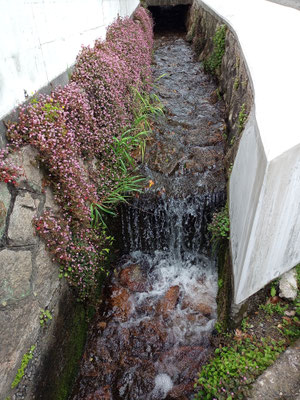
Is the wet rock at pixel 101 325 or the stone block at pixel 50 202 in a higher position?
the stone block at pixel 50 202

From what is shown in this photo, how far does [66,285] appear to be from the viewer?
9.79 feet

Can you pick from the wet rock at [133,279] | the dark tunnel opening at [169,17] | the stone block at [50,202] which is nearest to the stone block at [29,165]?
the stone block at [50,202]

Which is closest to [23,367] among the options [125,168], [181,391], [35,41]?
[181,391]

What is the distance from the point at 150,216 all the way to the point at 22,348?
2359mm

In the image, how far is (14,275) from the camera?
7.41 ft

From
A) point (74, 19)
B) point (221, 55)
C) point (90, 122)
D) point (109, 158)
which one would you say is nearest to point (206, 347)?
point (109, 158)

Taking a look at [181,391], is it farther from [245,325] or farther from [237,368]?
[245,325]

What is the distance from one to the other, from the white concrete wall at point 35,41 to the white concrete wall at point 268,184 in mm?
2113

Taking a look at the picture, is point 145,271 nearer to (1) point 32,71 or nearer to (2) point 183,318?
(2) point 183,318

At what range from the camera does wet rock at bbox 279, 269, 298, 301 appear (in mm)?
2839

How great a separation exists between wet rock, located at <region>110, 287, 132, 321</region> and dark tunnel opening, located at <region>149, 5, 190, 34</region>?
13753mm

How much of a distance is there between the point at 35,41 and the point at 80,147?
1142 mm

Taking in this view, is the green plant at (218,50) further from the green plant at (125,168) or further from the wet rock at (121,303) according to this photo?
the wet rock at (121,303)

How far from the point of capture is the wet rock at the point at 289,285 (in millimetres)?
2839
